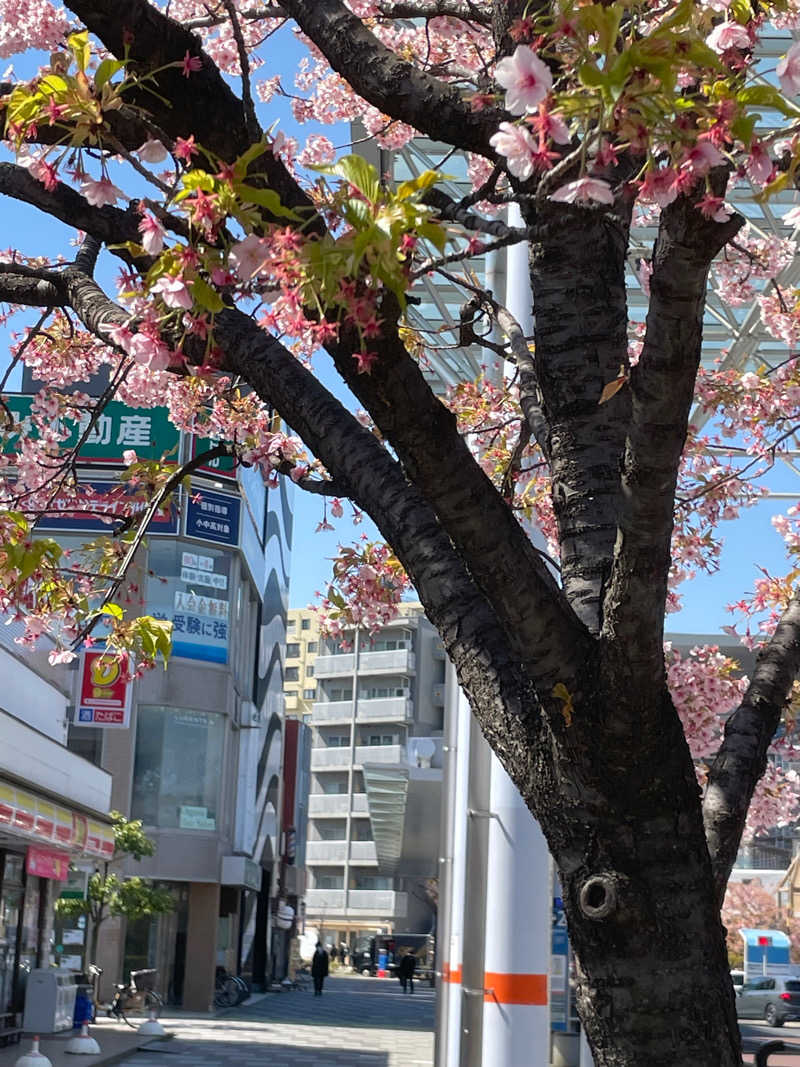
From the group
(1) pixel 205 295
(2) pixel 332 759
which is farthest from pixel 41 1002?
(2) pixel 332 759

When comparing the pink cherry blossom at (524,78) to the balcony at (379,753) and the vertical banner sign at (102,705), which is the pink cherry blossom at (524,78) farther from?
the balcony at (379,753)

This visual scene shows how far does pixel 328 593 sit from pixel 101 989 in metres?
24.7

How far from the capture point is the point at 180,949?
30.5 metres

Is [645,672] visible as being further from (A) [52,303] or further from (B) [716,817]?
(A) [52,303]

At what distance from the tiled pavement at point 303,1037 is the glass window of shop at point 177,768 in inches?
171

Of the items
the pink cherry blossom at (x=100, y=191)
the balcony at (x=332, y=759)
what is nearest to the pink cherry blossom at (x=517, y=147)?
the pink cherry blossom at (x=100, y=191)

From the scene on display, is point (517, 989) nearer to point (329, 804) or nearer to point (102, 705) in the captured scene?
point (102, 705)

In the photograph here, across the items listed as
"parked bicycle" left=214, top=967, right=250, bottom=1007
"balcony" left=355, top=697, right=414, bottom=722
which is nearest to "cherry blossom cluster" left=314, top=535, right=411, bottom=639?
"parked bicycle" left=214, top=967, right=250, bottom=1007

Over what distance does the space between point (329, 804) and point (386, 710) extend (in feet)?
20.5

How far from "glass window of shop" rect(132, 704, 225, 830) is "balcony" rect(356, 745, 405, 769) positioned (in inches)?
1866

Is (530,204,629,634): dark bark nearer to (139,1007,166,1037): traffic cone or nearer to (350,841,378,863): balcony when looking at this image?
(139,1007,166,1037): traffic cone

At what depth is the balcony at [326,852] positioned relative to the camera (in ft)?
255

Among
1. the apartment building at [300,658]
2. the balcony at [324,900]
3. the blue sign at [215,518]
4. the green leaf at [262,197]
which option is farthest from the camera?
the apartment building at [300,658]

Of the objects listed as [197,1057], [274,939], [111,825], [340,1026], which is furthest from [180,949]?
[274,939]
